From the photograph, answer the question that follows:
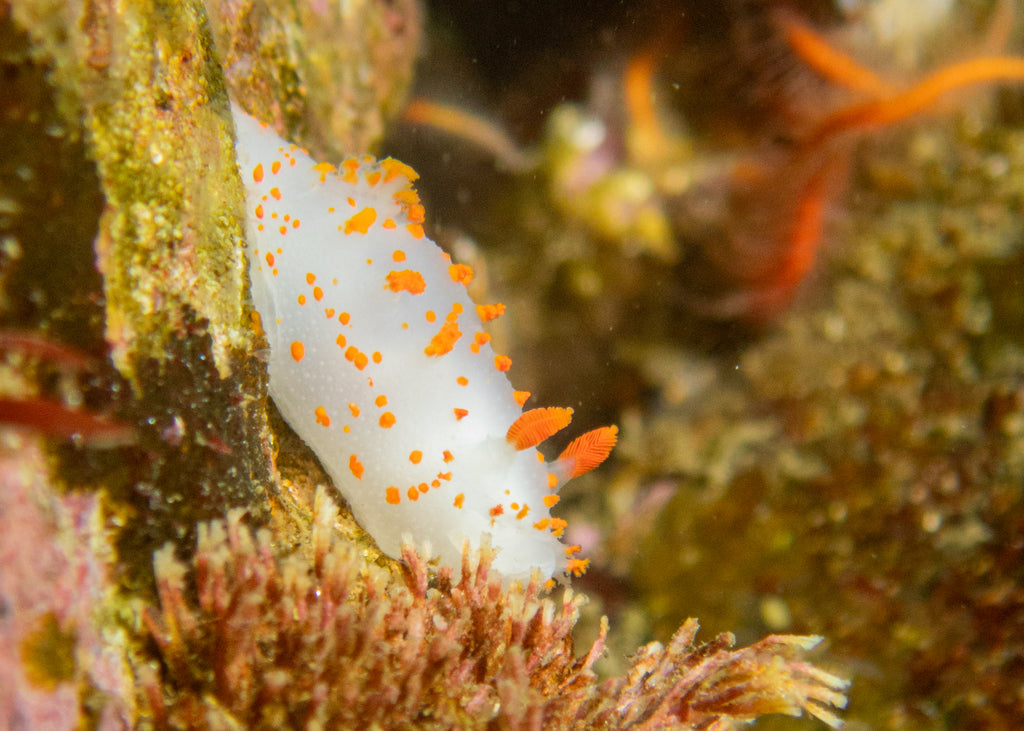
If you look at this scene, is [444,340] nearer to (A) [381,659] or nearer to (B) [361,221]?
(B) [361,221]

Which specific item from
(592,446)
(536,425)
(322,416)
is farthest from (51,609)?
(592,446)

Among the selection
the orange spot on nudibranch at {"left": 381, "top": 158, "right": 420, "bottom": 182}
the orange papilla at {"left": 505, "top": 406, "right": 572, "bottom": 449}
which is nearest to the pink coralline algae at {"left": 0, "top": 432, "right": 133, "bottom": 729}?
the orange papilla at {"left": 505, "top": 406, "right": 572, "bottom": 449}

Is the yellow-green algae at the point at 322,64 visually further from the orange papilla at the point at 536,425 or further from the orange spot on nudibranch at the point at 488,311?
the orange papilla at the point at 536,425

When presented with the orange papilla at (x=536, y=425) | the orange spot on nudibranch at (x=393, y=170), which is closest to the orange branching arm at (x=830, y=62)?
the orange spot on nudibranch at (x=393, y=170)

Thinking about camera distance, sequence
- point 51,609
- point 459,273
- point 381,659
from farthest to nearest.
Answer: point 459,273, point 381,659, point 51,609

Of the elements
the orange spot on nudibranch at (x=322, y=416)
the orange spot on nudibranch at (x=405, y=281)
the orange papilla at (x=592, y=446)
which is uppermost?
the orange spot on nudibranch at (x=405, y=281)

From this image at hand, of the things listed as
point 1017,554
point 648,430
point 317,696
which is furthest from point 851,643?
point 317,696

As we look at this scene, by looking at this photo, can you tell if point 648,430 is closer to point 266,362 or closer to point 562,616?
point 562,616

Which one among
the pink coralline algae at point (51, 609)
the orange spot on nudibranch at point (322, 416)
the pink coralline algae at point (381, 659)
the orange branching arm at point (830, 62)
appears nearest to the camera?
the pink coralline algae at point (51, 609)
